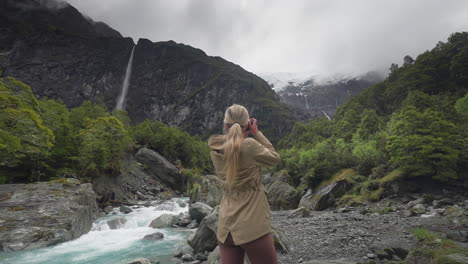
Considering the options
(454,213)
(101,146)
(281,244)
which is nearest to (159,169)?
(101,146)

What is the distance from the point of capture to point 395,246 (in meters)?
7.00

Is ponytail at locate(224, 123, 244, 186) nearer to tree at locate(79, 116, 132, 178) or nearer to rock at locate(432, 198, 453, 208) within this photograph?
rock at locate(432, 198, 453, 208)

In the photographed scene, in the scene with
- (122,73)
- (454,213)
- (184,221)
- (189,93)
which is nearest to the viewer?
(454,213)

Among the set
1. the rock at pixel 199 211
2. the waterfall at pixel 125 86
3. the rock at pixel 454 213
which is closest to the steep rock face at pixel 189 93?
the waterfall at pixel 125 86

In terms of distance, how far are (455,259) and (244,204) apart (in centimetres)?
495

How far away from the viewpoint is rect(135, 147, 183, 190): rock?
133 ft

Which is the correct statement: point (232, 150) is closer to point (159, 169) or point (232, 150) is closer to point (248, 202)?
point (248, 202)

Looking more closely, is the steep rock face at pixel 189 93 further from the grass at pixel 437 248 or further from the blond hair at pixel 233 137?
the blond hair at pixel 233 137

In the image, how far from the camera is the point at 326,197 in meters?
19.7

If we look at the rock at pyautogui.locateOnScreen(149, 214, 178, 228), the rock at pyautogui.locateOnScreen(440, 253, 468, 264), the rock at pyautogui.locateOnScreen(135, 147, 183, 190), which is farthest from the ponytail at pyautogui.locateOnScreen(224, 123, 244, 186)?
the rock at pyautogui.locateOnScreen(135, 147, 183, 190)

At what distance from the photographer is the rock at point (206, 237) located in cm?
978

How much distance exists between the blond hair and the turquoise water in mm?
9008

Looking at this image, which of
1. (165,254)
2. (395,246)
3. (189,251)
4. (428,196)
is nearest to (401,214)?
(428,196)

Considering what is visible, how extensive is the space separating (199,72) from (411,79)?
130 metres
